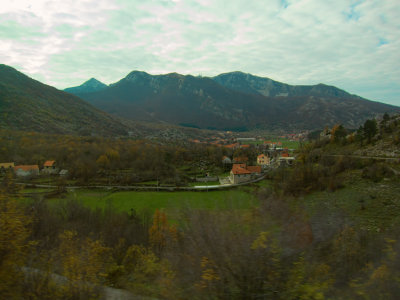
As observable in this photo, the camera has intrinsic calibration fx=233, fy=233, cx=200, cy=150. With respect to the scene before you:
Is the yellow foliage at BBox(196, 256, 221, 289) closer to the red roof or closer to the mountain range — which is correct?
the red roof

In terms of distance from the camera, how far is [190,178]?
136ft

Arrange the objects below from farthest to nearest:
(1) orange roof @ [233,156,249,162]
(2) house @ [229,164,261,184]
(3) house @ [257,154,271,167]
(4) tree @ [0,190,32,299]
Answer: (1) orange roof @ [233,156,249,162] → (3) house @ [257,154,271,167] → (2) house @ [229,164,261,184] → (4) tree @ [0,190,32,299]

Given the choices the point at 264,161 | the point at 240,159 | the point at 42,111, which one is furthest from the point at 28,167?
the point at 42,111

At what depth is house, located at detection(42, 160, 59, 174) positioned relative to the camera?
39822mm

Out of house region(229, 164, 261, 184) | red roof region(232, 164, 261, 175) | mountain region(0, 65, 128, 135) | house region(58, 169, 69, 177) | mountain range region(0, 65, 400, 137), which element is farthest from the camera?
mountain range region(0, 65, 400, 137)

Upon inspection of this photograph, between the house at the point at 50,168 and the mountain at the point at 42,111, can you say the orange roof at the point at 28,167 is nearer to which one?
the house at the point at 50,168

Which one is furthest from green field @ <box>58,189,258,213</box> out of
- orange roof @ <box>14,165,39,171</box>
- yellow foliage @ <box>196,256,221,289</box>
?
yellow foliage @ <box>196,256,221,289</box>

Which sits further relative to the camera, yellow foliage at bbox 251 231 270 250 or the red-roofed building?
the red-roofed building

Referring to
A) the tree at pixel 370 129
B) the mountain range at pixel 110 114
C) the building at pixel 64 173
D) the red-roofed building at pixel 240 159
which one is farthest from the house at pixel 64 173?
the tree at pixel 370 129

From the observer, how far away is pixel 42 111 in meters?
80.5

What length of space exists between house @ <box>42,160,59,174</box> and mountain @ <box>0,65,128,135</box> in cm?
3175

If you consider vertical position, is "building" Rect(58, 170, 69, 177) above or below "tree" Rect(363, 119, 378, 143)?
below

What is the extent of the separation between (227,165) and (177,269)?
5093 centimetres

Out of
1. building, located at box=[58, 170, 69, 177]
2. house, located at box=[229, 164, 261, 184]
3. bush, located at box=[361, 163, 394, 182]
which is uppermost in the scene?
bush, located at box=[361, 163, 394, 182]
